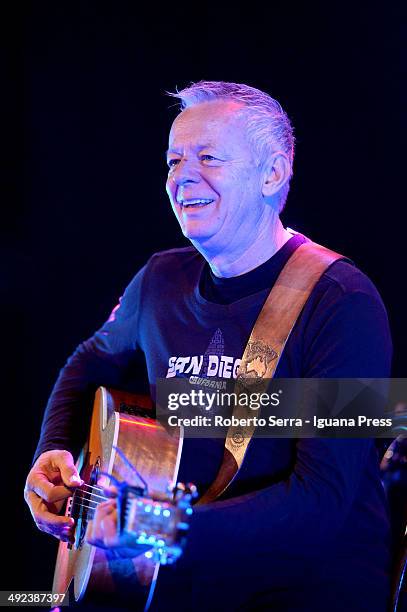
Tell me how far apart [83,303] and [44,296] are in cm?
20

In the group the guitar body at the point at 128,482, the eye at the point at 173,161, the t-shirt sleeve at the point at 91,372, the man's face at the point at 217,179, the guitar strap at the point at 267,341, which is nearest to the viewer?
the guitar body at the point at 128,482

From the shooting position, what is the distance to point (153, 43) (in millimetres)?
3574

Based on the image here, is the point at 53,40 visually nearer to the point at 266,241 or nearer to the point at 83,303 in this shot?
the point at 83,303

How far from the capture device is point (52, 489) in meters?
2.63

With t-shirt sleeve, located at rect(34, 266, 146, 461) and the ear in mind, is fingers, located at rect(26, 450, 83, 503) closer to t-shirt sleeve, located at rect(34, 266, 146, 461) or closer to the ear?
t-shirt sleeve, located at rect(34, 266, 146, 461)

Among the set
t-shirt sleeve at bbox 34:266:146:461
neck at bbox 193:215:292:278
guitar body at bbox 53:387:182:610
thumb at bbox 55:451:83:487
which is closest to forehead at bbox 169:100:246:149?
neck at bbox 193:215:292:278

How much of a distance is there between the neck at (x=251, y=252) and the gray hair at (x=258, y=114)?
0.46 ft

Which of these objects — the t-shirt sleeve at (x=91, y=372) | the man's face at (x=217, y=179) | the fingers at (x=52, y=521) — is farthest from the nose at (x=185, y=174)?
the fingers at (x=52, y=521)

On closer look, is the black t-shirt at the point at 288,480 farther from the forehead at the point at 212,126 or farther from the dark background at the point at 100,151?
the dark background at the point at 100,151

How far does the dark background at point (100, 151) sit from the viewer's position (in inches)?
128

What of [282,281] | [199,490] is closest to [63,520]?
[199,490]

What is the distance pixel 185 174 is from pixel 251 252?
0.34 metres

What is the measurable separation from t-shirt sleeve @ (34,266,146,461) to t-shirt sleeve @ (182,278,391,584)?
2.95 feet

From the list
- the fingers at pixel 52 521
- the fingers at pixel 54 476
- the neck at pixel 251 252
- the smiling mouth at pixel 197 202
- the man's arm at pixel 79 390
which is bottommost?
the fingers at pixel 52 521
